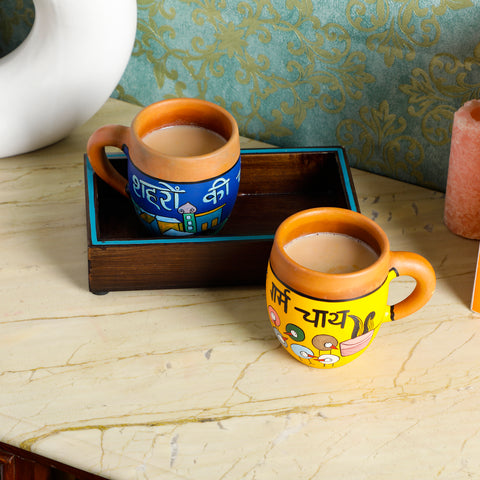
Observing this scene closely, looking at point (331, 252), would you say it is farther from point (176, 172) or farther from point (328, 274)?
point (176, 172)

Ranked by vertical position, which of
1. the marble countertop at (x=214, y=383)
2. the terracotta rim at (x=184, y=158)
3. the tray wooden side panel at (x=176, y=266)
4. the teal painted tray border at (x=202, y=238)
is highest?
the terracotta rim at (x=184, y=158)

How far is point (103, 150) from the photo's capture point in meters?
0.76

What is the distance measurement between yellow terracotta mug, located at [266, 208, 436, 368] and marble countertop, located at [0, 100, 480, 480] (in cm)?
5

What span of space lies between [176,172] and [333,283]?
20 cm

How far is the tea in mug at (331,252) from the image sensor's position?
24.4 inches

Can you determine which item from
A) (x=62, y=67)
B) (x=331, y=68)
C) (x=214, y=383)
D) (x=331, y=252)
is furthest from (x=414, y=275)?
(x=62, y=67)

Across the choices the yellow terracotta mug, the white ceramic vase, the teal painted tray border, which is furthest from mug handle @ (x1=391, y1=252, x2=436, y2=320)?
the white ceramic vase

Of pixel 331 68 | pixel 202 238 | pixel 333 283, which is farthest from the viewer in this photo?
pixel 331 68

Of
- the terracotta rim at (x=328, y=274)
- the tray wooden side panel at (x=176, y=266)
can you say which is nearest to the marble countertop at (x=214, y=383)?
the tray wooden side panel at (x=176, y=266)

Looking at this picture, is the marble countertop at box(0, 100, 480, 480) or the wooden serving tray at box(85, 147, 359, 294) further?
the wooden serving tray at box(85, 147, 359, 294)

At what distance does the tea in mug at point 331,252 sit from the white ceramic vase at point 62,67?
393 mm

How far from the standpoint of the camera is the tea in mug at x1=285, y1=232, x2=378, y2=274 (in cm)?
62

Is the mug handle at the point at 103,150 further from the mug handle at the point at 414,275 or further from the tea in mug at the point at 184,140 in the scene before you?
the mug handle at the point at 414,275

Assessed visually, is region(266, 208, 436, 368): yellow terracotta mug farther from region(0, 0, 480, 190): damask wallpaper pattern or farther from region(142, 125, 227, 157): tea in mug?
region(0, 0, 480, 190): damask wallpaper pattern
